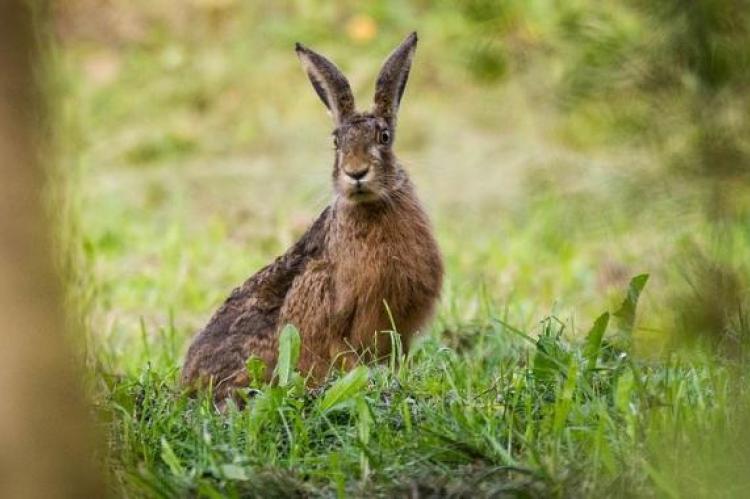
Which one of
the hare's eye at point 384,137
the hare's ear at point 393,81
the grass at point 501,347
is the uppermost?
the hare's ear at point 393,81

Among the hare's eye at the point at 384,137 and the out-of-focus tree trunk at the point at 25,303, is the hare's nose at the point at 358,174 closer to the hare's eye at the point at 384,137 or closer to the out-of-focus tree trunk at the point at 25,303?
the hare's eye at the point at 384,137

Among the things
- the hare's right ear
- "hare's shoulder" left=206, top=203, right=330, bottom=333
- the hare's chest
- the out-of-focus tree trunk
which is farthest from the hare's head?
the out-of-focus tree trunk

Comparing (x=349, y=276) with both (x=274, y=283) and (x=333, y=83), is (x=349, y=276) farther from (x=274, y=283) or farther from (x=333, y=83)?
(x=333, y=83)

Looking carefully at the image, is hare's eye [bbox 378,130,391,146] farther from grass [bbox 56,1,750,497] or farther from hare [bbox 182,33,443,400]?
grass [bbox 56,1,750,497]

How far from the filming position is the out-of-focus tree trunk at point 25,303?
9.99ft

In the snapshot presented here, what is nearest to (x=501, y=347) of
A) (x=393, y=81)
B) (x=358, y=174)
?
(x=358, y=174)

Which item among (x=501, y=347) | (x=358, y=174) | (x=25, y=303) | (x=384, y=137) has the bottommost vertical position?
(x=501, y=347)

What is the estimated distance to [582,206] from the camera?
357cm

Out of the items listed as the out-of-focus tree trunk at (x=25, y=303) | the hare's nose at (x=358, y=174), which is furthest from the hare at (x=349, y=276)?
the out-of-focus tree trunk at (x=25, y=303)

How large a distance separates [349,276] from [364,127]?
585 mm

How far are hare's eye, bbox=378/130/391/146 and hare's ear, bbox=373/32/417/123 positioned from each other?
89mm

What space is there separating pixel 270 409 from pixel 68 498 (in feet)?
4.56

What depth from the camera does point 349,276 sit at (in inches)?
233

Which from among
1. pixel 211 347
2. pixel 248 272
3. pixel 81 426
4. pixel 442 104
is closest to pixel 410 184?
pixel 211 347
